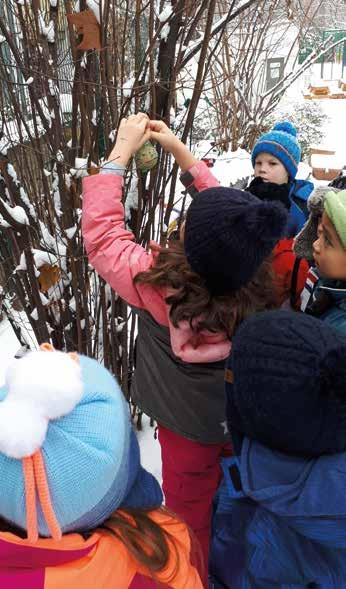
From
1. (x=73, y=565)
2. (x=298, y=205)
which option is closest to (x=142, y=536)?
(x=73, y=565)

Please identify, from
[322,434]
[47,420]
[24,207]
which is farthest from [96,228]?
[322,434]

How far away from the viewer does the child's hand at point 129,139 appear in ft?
4.26

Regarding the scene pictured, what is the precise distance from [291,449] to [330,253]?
1.76 ft

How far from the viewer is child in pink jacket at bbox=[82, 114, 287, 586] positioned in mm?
1102

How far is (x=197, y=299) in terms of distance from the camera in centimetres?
121

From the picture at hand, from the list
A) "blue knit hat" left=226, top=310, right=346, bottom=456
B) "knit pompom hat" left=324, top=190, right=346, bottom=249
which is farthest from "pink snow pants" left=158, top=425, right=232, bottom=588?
"knit pompom hat" left=324, top=190, right=346, bottom=249

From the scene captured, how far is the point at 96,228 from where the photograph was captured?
129 centimetres

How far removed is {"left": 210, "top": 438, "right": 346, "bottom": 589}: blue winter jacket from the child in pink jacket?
362 mm

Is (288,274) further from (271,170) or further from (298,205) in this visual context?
(271,170)

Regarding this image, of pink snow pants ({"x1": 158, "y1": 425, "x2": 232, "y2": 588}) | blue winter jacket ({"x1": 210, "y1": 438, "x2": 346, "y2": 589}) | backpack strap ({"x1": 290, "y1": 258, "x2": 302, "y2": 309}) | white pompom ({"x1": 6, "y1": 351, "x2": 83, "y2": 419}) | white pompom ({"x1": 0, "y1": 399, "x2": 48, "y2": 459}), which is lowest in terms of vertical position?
pink snow pants ({"x1": 158, "y1": 425, "x2": 232, "y2": 588})

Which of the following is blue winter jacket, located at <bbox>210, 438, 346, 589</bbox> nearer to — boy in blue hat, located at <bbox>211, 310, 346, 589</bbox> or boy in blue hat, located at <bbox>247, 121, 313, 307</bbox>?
boy in blue hat, located at <bbox>211, 310, 346, 589</bbox>

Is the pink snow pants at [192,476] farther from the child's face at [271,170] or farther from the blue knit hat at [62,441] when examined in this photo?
the child's face at [271,170]

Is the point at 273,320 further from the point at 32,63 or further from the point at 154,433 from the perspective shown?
the point at 154,433

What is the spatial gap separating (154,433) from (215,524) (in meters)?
1.36
